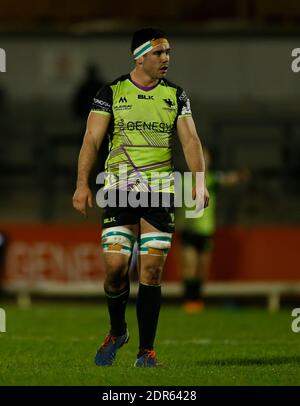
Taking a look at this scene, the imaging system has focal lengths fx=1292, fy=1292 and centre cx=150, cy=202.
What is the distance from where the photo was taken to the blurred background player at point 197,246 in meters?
18.4

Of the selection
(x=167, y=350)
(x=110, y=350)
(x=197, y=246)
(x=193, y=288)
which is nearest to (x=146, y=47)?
(x=110, y=350)

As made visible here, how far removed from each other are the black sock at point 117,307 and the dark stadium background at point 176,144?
614 centimetres

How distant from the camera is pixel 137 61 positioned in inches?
375

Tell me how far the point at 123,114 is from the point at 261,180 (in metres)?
13.0

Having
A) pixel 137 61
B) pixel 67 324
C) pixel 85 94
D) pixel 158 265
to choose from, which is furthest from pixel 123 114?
pixel 85 94

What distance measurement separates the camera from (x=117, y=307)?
31.6 ft

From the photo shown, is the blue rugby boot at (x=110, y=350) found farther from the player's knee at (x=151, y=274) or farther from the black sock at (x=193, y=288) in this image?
the black sock at (x=193, y=288)

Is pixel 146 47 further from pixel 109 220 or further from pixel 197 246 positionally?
pixel 197 246

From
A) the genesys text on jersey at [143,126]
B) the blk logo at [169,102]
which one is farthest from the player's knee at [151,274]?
the blk logo at [169,102]

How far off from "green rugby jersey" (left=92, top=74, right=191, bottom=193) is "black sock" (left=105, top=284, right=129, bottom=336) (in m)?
0.80

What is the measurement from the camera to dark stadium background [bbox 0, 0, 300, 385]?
20.0 m

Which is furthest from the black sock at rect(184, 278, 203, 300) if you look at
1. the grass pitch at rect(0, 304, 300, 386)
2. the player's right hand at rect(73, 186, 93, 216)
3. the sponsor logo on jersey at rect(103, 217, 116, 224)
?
the player's right hand at rect(73, 186, 93, 216)

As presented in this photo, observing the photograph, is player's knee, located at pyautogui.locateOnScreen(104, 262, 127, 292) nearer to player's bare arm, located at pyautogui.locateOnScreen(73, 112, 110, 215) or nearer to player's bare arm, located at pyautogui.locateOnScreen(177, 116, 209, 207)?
player's bare arm, located at pyautogui.locateOnScreen(73, 112, 110, 215)

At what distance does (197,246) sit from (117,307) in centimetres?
918
